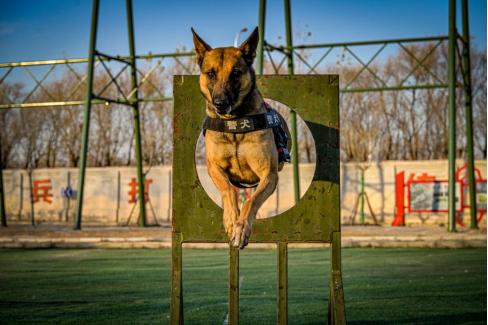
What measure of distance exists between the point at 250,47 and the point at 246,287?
23.2ft

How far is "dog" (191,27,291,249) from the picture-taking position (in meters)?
4.14

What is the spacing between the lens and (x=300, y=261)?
14672 mm

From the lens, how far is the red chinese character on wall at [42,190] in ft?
122

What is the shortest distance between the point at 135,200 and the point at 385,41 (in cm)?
1865

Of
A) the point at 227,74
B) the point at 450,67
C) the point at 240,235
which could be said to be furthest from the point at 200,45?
the point at 450,67

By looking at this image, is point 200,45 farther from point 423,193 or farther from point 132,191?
point 132,191

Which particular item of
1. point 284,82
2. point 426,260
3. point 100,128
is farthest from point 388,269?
point 100,128

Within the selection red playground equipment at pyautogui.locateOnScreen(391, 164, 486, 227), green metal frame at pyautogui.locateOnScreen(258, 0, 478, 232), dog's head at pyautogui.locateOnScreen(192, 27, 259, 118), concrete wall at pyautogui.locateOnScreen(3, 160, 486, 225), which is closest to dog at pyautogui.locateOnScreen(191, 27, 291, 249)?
dog's head at pyautogui.locateOnScreen(192, 27, 259, 118)

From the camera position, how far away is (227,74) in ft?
13.6

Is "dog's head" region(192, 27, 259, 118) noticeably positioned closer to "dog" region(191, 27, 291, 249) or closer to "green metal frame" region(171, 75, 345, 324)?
"dog" region(191, 27, 291, 249)

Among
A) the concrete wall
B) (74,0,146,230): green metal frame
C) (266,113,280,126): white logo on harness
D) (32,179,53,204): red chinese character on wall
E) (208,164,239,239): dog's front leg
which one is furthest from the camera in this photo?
(32,179,53,204): red chinese character on wall

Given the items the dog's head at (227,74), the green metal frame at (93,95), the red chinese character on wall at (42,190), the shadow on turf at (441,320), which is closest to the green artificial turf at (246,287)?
the shadow on turf at (441,320)

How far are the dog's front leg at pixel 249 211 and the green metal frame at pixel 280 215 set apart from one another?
1.74m

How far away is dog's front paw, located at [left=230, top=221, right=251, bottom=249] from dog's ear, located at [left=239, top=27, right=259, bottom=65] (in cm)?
105
